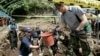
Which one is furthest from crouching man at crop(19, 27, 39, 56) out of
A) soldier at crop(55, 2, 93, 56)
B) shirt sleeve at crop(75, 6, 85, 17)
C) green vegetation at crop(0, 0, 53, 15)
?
green vegetation at crop(0, 0, 53, 15)

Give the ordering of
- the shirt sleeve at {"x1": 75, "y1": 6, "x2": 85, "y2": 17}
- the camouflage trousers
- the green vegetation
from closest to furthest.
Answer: the shirt sleeve at {"x1": 75, "y1": 6, "x2": 85, "y2": 17} → the camouflage trousers → the green vegetation

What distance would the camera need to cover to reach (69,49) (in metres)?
8.52

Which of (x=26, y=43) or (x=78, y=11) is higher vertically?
(x=78, y=11)

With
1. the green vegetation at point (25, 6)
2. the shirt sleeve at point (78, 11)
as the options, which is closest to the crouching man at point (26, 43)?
the shirt sleeve at point (78, 11)

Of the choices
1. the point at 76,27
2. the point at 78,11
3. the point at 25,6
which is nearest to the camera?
the point at 78,11

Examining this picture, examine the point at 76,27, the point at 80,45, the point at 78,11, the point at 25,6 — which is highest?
the point at 78,11

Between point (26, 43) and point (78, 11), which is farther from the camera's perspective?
point (26, 43)

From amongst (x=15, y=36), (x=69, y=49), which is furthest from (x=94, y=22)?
(x=69, y=49)

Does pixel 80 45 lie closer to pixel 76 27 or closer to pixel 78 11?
pixel 76 27

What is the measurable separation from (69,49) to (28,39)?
979mm

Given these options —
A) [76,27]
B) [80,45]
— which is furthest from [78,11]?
[80,45]

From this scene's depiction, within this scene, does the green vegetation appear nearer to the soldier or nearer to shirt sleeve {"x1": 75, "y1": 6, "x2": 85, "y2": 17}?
the soldier

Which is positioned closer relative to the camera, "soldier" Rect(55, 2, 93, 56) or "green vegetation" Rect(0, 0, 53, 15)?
"soldier" Rect(55, 2, 93, 56)

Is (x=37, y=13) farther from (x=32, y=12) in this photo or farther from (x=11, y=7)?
(x=11, y=7)
